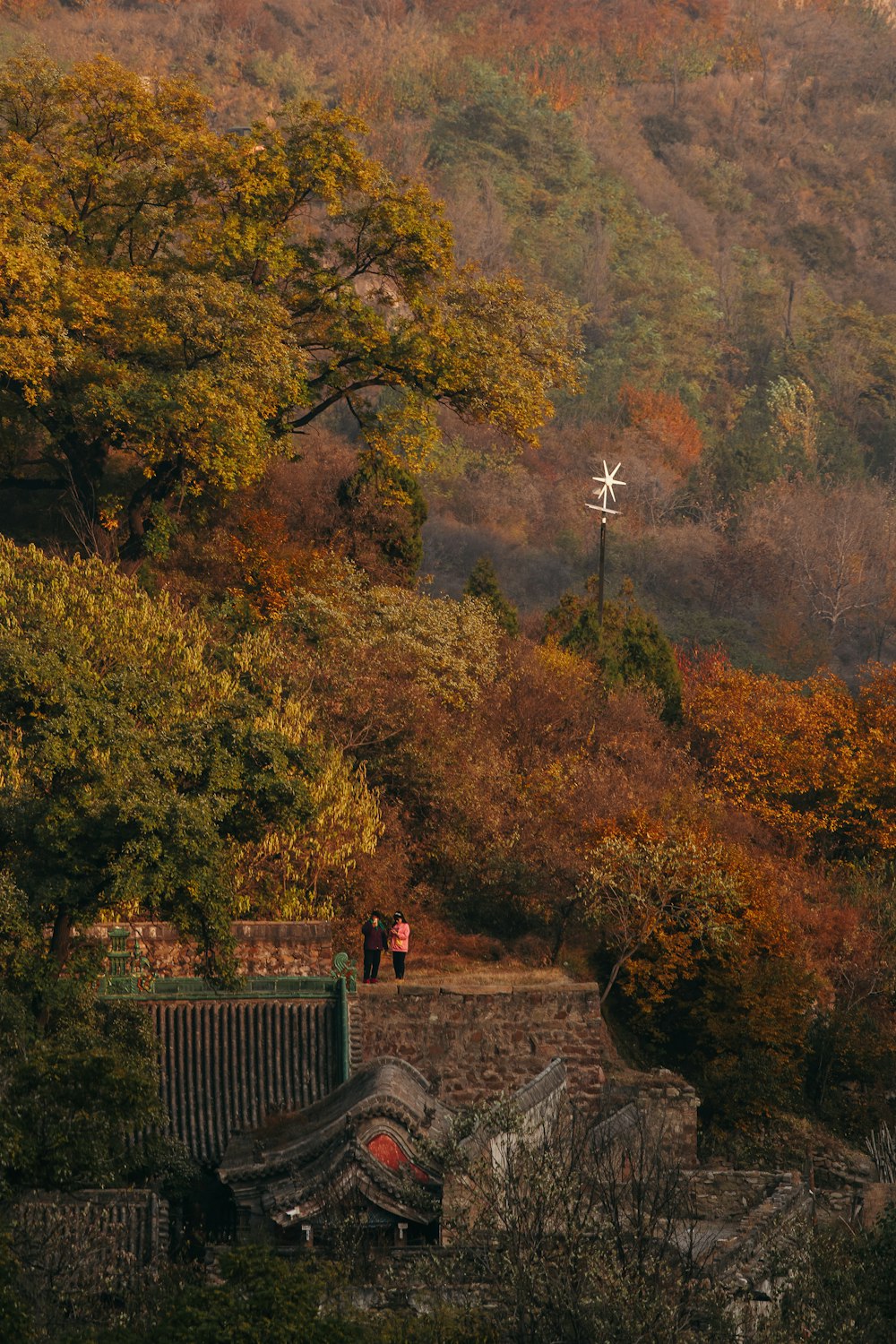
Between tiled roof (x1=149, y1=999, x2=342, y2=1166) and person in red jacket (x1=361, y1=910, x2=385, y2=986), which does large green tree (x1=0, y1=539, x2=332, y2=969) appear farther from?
person in red jacket (x1=361, y1=910, x2=385, y2=986)

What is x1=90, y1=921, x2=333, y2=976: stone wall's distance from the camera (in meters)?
31.4

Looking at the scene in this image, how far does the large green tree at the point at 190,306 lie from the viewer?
3881cm

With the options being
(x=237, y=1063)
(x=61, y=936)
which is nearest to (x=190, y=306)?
(x=237, y=1063)

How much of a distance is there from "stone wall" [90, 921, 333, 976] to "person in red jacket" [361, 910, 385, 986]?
0.64 m

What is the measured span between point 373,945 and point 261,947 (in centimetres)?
177

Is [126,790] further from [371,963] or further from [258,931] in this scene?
[371,963]

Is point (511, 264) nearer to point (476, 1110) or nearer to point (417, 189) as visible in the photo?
point (417, 189)

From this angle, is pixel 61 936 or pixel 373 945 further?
pixel 373 945

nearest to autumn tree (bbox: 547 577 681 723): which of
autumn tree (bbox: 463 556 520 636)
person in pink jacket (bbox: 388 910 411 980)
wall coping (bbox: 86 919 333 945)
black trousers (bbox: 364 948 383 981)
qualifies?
autumn tree (bbox: 463 556 520 636)

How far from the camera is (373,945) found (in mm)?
31516

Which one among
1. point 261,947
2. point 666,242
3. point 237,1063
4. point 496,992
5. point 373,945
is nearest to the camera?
point 237,1063

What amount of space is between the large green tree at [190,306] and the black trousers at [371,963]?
36.3 feet

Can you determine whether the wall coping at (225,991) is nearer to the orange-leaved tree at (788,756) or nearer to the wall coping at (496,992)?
the wall coping at (496,992)

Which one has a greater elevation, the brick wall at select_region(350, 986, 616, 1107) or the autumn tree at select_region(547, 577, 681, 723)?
the autumn tree at select_region(547, 577, 681, 723)
